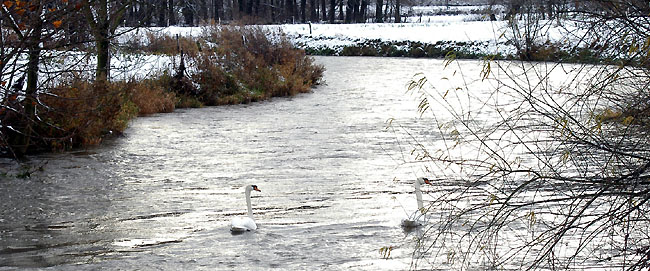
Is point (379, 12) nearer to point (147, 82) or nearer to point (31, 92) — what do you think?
point (147, 82)

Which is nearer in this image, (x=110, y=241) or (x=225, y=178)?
(x=110, y=241)

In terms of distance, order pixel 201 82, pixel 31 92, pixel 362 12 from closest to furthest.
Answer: pixel 31 92
pixel 201 82
pixel 362 12

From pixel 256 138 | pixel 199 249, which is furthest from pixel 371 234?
pixel 256 138

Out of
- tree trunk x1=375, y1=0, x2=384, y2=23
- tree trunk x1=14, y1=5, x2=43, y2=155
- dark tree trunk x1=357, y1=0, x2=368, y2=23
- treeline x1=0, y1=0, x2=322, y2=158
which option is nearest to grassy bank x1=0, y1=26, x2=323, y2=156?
treeline x1=0, y1=0, x2=322, y2=158

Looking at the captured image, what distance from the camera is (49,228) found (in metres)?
9.65

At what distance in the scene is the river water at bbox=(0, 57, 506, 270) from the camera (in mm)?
8586

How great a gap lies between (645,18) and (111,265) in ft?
19.7

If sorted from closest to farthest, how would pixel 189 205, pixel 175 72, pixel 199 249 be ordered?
pixel 199 249
pixel 189 205
pixel 175 72

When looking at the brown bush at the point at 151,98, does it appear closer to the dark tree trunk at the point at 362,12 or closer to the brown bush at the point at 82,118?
the brown bush at the point at 82,118

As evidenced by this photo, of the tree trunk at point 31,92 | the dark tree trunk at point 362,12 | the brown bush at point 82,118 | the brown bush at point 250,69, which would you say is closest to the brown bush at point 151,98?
the brown bush at point 250,69

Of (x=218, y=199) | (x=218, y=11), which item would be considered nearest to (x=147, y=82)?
(x=218, y=199)

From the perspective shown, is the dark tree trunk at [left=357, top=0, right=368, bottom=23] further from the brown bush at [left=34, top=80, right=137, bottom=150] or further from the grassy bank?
the brown bush at [left=34, top=80, right=137, bottom=150]

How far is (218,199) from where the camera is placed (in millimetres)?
11352

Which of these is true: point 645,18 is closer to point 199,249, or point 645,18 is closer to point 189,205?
point 199,249
